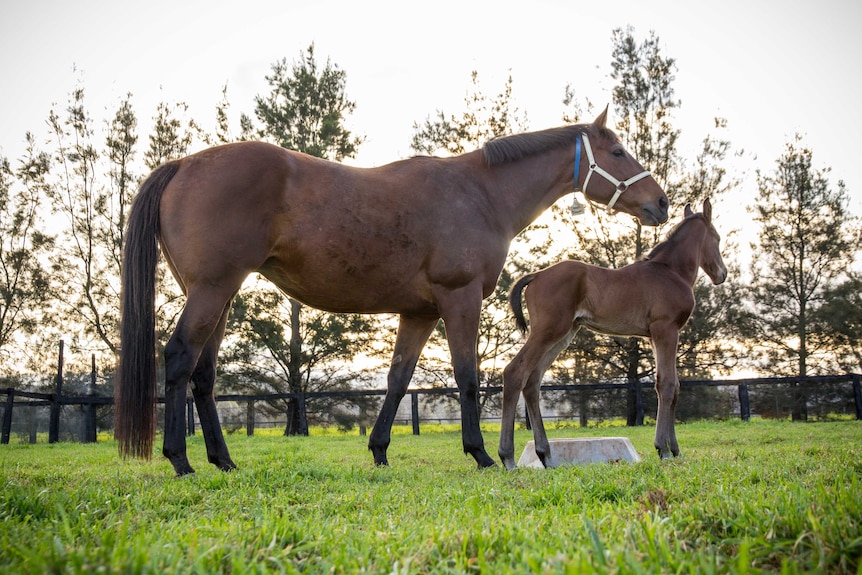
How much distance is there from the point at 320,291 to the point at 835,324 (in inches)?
861

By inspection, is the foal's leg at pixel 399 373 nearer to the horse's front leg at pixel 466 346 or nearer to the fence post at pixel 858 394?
the horse's front leg at pixel 466 346

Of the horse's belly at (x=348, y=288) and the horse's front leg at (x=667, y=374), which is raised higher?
the horse's belly at (x=348, y=288)

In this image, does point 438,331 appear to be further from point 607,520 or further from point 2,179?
point 607,520

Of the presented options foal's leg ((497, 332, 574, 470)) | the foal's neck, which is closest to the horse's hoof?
foal's leg ((497, 332, 574, 470))

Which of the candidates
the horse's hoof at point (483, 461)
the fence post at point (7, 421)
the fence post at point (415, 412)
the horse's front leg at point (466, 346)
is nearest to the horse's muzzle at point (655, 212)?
the horse's front leg at point (466, 346)

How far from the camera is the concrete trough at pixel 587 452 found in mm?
5656

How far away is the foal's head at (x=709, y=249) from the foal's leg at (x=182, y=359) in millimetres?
5507

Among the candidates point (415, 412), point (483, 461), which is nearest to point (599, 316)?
point (483, 461)

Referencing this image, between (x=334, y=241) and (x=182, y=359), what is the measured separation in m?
1.43

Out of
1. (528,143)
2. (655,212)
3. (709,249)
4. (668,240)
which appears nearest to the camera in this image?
(528,143)

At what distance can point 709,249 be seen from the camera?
7078 mm

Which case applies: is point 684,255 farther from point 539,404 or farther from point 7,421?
point 7,421

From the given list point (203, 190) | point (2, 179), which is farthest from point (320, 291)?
point (2, 179)

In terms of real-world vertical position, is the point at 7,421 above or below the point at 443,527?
below
